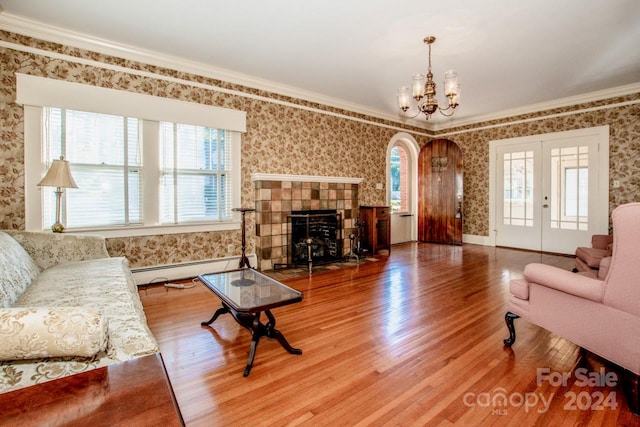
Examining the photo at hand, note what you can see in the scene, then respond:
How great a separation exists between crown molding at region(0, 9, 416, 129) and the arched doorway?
2.54m

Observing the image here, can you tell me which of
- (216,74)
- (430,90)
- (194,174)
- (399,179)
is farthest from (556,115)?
(194,174)

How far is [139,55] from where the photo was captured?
360 cm

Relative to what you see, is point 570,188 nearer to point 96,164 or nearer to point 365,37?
point 365,37

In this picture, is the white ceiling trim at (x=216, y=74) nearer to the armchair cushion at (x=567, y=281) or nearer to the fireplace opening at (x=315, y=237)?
the fireplace opening at (x=315, y=237)

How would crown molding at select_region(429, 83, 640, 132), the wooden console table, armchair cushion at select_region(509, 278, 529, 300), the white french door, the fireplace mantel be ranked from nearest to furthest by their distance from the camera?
the wooden console table → armchair cushion at select_region(509, 278, 529, 300) → the fireplace mantel → crown molding at select_region(429, 83, 640, 132) → the white french door

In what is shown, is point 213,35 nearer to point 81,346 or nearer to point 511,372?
point 81,346

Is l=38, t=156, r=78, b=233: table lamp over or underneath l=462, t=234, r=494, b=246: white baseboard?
over

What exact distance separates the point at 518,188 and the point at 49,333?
7.14 meters

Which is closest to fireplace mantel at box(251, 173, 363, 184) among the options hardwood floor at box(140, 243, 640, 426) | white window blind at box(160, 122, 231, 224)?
white window blind at box(160, 122, 231, 224)

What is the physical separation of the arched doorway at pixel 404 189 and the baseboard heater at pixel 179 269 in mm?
3950

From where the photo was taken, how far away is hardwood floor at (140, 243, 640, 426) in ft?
5.07

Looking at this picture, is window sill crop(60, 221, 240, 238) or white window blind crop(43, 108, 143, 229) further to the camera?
window sill crop(60, 221, 240, 238)

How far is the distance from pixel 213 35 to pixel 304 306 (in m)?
3.01

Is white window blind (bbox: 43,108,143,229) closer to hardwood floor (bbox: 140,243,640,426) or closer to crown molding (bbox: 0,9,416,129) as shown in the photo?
crown molding (bbox: 0,9,416,129)
